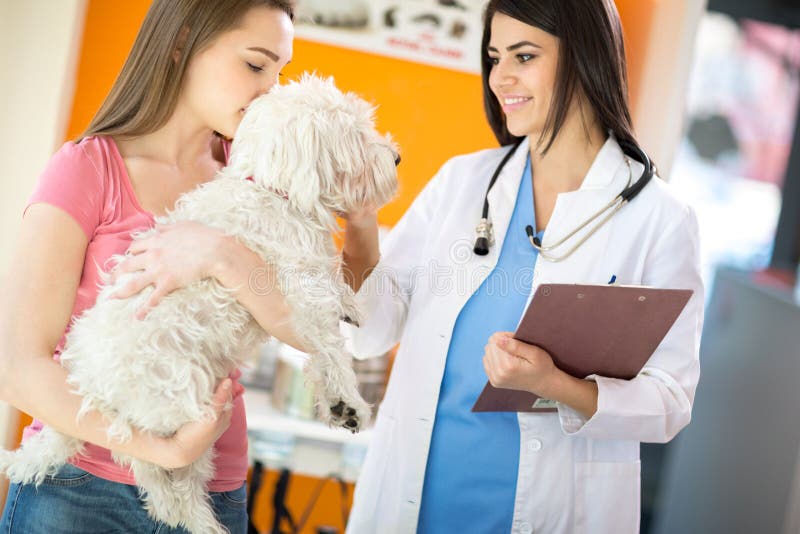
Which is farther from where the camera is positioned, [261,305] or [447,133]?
[447,133]

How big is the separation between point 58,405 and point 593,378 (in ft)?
3.53

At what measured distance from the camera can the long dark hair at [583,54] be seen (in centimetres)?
174

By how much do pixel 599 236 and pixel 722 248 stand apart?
4249mm

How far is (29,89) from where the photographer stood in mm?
2807

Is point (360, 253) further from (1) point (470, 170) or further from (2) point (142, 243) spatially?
(2) point (142, 243)

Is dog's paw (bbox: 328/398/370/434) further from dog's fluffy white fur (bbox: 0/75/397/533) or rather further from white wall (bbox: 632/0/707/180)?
white wall (bbox: 632/0/707/180)

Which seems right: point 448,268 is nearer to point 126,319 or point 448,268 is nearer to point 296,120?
point 296,120

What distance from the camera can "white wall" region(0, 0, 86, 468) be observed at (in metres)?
2.77

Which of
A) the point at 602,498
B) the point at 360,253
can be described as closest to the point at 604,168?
the point at 360,253

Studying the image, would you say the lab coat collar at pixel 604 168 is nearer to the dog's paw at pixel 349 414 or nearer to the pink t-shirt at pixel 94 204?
the dog's paw at pixel 349 414

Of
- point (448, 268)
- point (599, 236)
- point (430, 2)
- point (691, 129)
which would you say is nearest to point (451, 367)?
point (448, 268)

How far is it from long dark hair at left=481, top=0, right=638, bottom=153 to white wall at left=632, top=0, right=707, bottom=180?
1483 mm

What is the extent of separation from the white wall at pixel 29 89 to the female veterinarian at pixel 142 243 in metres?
1.56

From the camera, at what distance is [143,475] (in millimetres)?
1305
